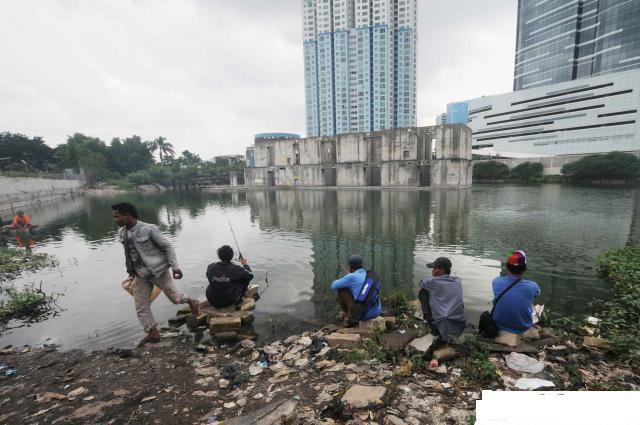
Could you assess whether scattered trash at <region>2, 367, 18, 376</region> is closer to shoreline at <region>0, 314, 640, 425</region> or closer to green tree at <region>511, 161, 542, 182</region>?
shoreline at <region>0, 314, 640, 425</region>

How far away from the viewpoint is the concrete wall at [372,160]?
4591 cm

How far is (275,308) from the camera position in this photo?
6.32 meters

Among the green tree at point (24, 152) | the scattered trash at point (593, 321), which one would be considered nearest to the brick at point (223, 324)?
the scattered trash at point (593, 321)

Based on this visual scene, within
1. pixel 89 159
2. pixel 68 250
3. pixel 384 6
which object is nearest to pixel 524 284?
pixel 68 250

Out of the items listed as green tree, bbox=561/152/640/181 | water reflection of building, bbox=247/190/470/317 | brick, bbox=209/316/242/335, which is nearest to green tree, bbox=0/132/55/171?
water reflection of building, bbox=247/190/470/317

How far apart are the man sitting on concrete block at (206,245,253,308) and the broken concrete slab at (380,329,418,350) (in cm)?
276

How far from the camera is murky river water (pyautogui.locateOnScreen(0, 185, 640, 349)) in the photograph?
6.02 metres

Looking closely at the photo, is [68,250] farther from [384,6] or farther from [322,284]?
[384,6]

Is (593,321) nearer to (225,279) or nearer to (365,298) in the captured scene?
(365,298)

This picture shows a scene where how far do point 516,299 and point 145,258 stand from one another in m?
5.41

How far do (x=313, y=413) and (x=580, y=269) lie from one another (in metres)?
8.61

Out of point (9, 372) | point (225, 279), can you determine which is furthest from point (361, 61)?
point (9, 372)

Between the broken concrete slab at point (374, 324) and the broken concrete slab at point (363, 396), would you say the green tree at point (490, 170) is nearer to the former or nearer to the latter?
the broken concrete slab at point (374, 324)

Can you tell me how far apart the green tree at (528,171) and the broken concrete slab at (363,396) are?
61.0 meters
